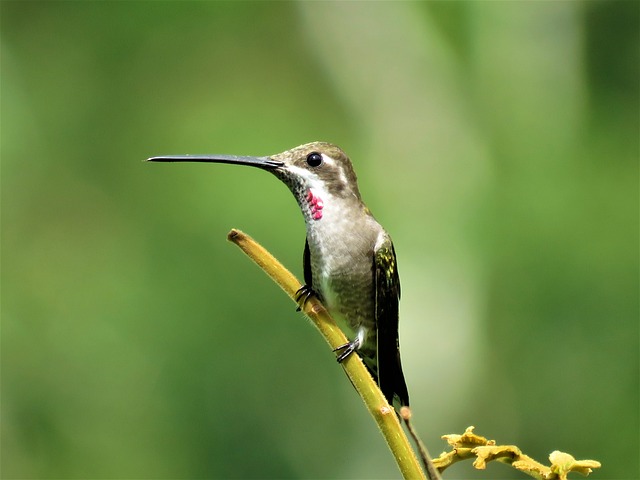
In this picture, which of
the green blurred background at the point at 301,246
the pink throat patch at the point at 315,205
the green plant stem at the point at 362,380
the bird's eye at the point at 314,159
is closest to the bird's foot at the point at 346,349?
the green plant stem at the point at 362,380

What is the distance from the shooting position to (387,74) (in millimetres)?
3889

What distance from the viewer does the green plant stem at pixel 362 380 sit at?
955 mm

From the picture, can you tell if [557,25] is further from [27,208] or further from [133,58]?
[27,208]

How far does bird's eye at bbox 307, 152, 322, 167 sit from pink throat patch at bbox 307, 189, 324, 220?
0.20 ft

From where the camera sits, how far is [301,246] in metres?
3.35

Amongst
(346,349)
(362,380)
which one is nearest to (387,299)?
(346,349)

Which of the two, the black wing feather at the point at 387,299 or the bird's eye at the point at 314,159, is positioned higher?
the bird's eye at the point at 314,159

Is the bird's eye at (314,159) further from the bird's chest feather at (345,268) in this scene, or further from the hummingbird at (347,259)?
the bird's chest feather at (345,268)

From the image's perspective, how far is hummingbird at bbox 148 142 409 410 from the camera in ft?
6.91

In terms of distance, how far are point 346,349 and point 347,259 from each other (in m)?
0.94

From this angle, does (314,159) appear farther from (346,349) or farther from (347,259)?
(346,349)

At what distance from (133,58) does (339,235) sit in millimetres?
2698

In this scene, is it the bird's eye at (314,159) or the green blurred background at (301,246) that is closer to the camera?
the bird's eye at (314,159)

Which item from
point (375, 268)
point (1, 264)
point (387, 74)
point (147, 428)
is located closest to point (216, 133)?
point (387, 74)
